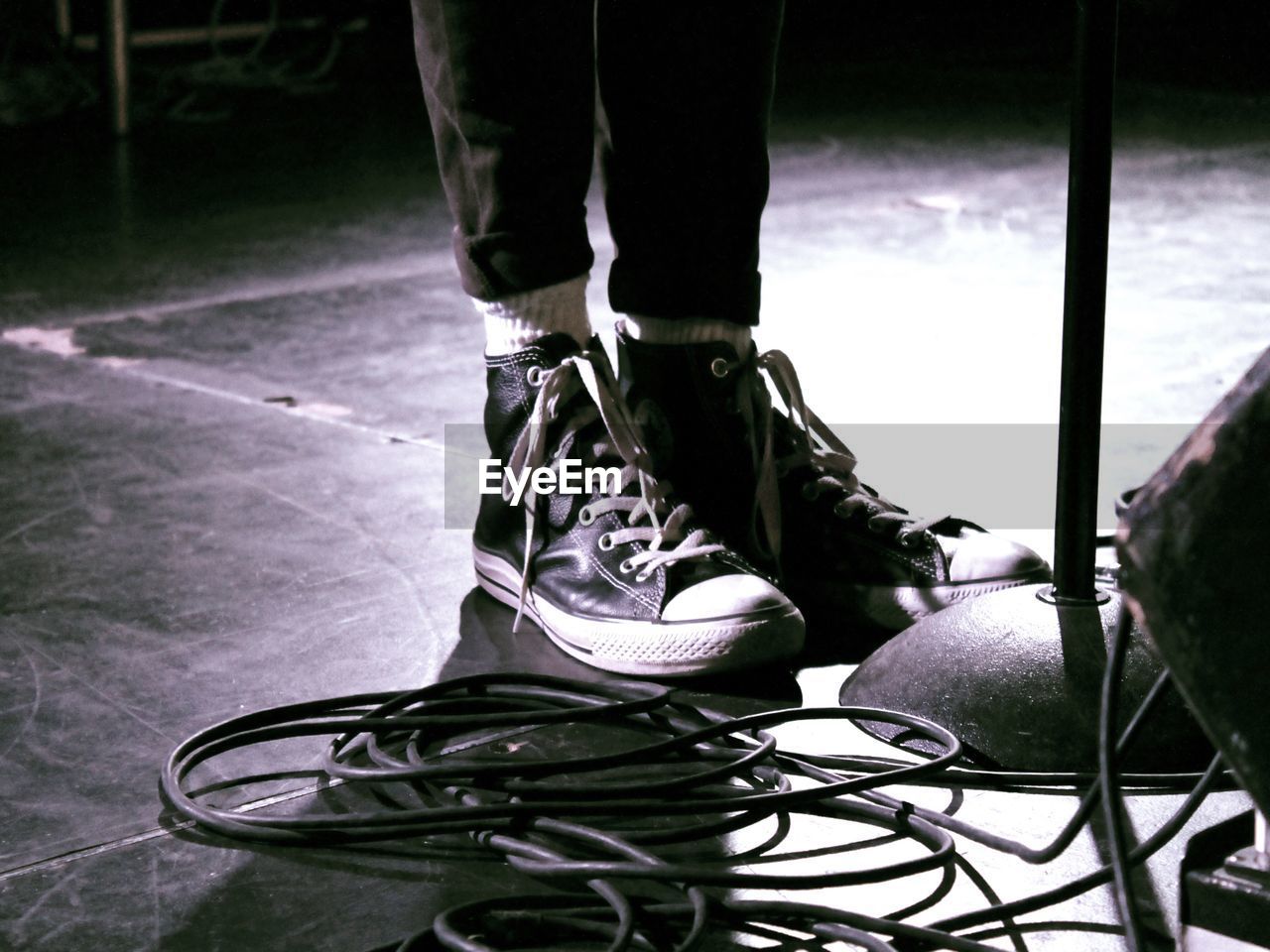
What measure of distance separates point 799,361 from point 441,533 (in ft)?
2.41

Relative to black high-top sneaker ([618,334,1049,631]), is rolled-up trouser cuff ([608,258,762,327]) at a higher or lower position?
higher

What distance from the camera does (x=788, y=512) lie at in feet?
3.93

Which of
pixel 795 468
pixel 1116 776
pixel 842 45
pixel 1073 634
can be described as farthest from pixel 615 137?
pixel 842 45

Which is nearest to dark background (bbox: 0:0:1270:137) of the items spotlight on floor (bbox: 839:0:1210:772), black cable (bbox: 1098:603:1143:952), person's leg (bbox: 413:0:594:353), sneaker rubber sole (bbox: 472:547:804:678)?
person's leg (bbox: 413:0:594:353)

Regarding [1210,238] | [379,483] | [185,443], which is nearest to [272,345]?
[185,443]

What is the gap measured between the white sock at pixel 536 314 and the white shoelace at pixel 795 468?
13 centimetres

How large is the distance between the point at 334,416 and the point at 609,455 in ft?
2.25

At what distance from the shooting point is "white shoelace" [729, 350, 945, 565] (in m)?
1.17

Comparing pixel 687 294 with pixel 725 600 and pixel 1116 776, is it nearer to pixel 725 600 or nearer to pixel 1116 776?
pixel 725 600

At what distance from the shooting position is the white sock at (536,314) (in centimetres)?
116

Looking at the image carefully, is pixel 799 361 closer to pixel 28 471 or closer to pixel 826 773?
pixel 28 471

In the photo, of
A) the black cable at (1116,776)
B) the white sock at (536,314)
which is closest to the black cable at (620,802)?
the black cable at (1116,776)

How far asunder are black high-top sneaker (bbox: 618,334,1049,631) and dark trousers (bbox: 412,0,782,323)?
0.05 meters

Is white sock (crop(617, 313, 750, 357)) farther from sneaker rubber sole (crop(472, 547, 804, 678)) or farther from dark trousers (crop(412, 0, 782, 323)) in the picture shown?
sneaker rubber sole (crop(472, 547, 804, 678))
